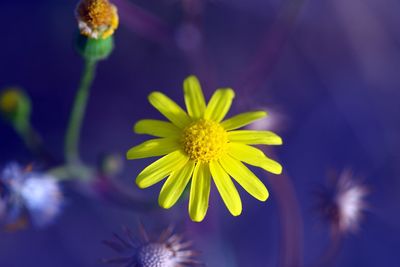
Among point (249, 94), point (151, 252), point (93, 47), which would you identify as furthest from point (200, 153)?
point (249, 94)

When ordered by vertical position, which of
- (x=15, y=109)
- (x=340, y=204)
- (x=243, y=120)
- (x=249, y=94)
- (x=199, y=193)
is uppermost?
(x=249, y=94)

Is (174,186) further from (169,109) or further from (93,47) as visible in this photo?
(93,47)

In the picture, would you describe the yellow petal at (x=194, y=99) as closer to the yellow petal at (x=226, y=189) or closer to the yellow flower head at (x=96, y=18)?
the yellow petal at (x=226, y=189)

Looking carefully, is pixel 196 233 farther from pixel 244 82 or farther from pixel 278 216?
pixel 244 82

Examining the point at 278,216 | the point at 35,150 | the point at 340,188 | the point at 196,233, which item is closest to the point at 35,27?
the point at 35,150

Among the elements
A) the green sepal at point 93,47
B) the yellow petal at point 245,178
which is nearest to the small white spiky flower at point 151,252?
the yellow petal at point 245,178

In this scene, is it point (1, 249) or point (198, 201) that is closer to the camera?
point (198, 201)
